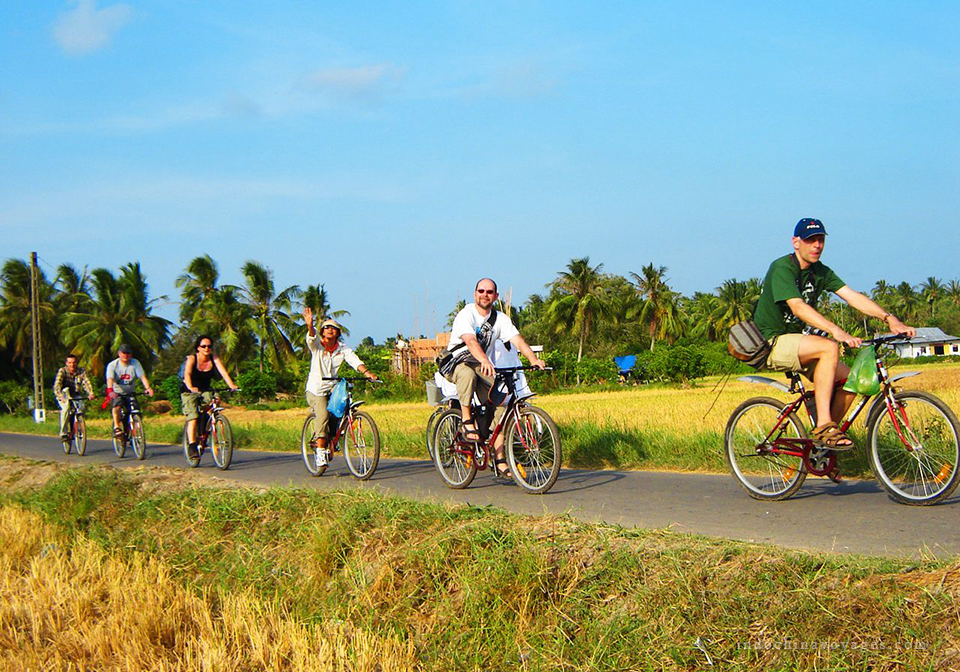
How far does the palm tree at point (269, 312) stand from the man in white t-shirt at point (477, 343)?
51.7 m

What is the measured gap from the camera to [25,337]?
5828 centimetres

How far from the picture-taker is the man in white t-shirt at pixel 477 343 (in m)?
8.45

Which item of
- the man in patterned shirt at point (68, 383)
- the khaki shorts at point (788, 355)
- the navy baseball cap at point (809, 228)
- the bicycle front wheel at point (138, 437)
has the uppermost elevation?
the navy baseball cap at point (809, 228)

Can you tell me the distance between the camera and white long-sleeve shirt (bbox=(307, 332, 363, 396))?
10.7 meters

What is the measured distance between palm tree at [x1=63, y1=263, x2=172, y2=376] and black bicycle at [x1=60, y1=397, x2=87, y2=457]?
3742cm

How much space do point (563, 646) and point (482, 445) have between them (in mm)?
4557

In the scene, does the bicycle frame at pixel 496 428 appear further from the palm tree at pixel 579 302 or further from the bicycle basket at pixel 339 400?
the palm tree at pixel 579 302

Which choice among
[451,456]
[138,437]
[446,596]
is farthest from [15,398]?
[446,596]

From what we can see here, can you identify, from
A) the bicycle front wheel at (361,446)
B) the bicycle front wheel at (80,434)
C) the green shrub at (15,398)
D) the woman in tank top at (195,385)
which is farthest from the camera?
the green shrub at (15,398)

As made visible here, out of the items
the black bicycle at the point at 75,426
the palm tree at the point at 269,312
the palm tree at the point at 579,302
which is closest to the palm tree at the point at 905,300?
the palm tree at the point at 579,302

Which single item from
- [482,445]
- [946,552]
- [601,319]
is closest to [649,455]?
[482,445]

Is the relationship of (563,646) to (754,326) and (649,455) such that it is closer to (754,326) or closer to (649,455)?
(754,326)

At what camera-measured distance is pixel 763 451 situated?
22.0ft

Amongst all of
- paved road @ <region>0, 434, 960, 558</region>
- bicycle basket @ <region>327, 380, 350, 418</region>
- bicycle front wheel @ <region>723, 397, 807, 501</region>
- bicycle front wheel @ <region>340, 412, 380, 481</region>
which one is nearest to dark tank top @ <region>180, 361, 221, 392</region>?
paved road @ <region>0, 434, 960, 558</region>
